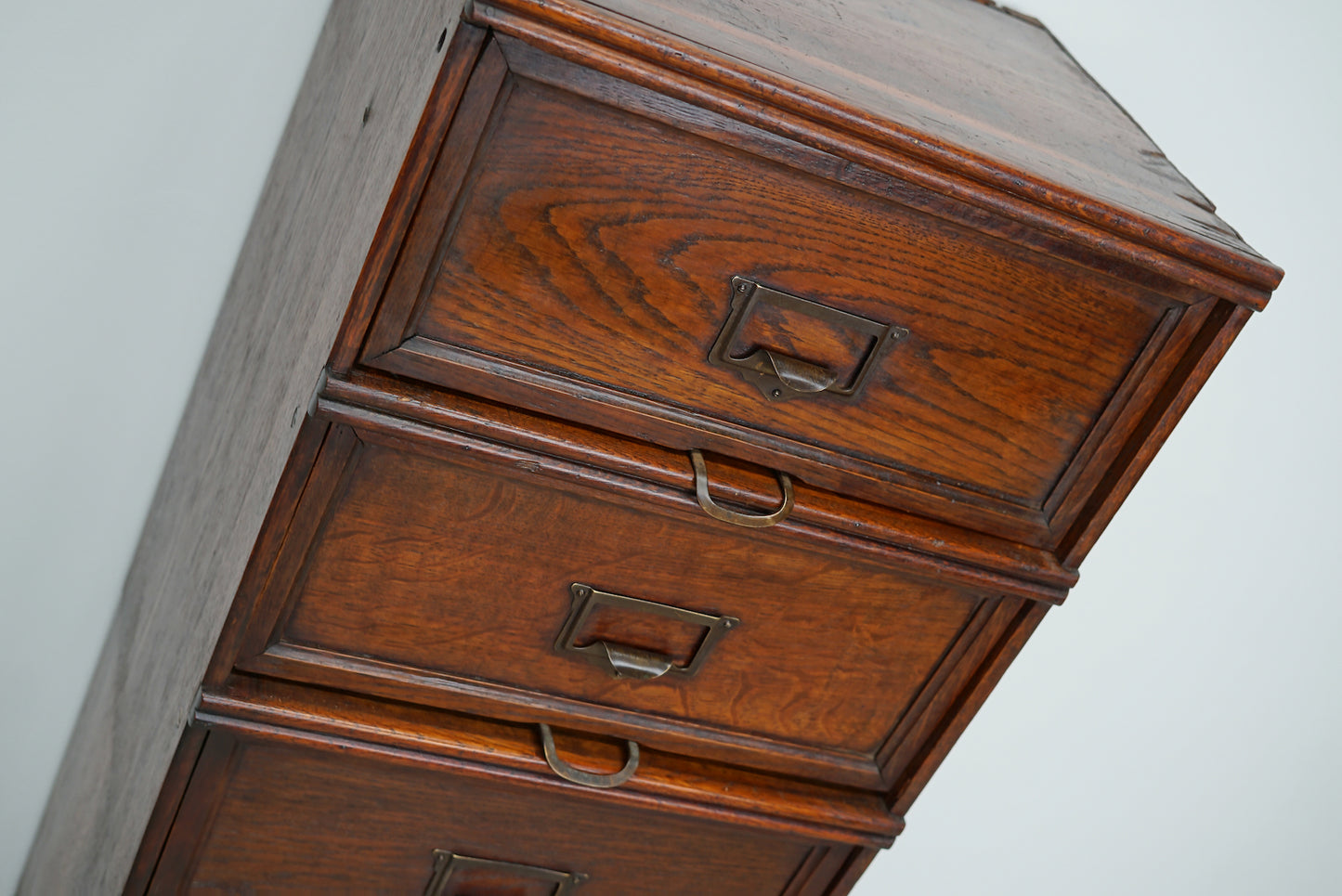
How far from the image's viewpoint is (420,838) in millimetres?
1023

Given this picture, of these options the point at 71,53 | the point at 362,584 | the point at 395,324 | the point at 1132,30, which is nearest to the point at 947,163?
the point at 395,324

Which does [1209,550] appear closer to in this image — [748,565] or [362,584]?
[748,565]

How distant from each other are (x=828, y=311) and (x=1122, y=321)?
0.23 meters

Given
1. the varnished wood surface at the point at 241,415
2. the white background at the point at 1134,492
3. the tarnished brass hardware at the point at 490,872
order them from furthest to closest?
1. the white background at the point at 1134,492
2. the tarnished brass hardware at the point at 490,872
3. the varnished wood surface at the point at 241,415

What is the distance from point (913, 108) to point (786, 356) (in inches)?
7.7

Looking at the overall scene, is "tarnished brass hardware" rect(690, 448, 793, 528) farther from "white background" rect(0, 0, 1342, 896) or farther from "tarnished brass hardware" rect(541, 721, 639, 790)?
"white background" rect(0, 0, 1342, 896)

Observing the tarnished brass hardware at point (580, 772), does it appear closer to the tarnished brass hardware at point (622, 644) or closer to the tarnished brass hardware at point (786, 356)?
the tarnished brass hardware at point (622, 644)

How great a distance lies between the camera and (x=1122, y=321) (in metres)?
0.89

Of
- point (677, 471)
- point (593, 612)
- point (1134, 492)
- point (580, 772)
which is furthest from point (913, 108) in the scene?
point (1134, 492)

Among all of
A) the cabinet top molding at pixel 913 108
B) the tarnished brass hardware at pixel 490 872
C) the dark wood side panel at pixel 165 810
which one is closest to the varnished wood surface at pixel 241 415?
the dark wood side panel at pixel 165 810

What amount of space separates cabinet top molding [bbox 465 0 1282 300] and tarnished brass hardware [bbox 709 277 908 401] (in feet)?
0.36

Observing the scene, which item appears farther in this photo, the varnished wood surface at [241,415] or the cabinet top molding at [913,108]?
the varnished wood surface at [241,415]

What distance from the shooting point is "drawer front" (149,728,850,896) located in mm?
959

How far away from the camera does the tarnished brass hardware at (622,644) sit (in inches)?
36.9
